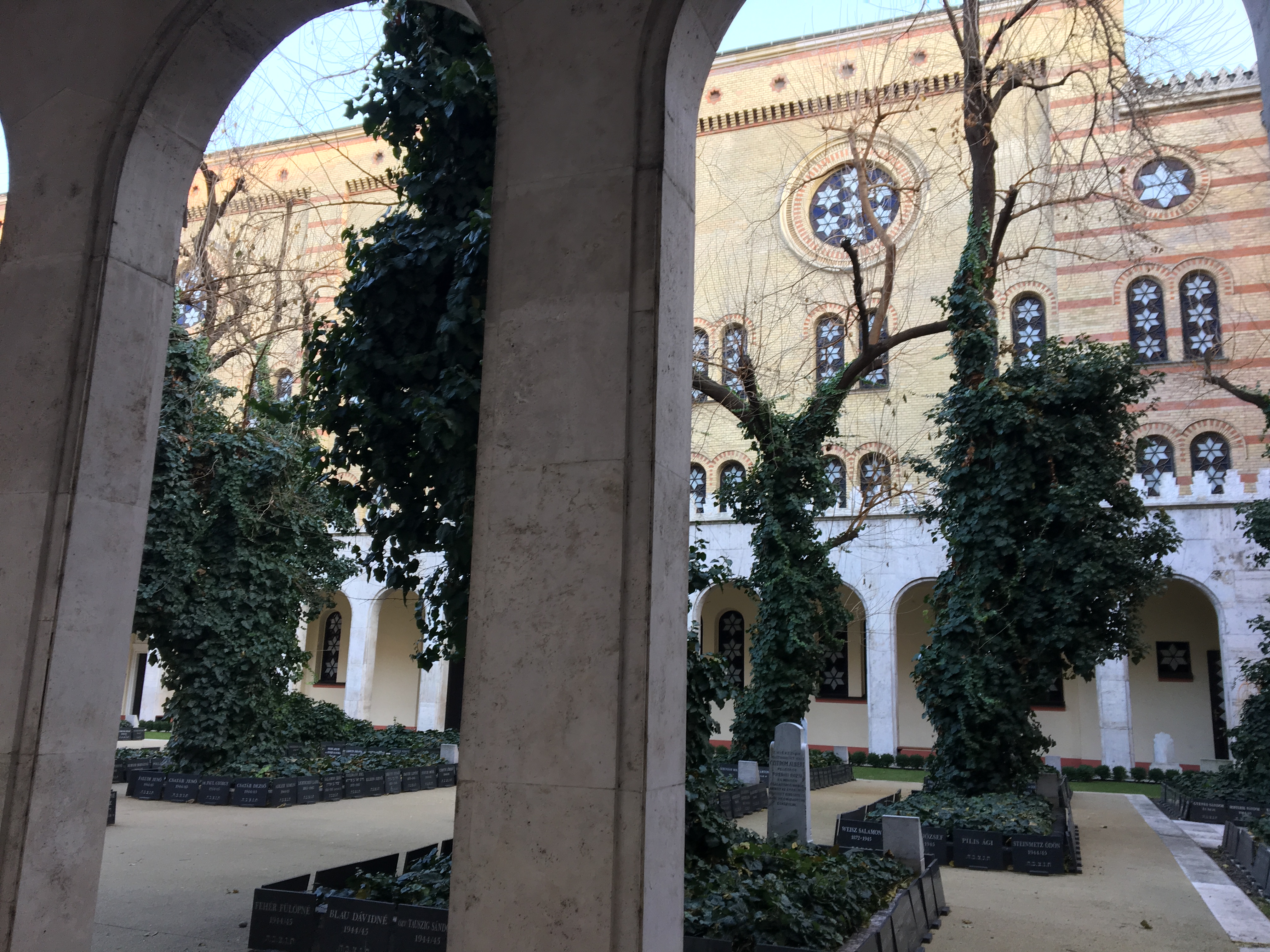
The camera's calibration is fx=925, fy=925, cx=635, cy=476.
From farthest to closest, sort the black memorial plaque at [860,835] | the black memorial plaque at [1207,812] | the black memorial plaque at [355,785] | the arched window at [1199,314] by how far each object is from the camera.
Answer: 1. the arched window at [1199,314]
2. the black memorial plaque at [355,785]
3. the black memorial plaque at [1207,812]
4. the black memorial plaque at [860,835]

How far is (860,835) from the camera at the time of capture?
9562mm

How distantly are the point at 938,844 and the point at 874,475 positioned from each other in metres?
9.01

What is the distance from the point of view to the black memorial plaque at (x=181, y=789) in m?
13.9

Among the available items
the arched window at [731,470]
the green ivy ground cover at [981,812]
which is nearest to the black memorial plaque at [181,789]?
the green ivy ground cover at [981,812]

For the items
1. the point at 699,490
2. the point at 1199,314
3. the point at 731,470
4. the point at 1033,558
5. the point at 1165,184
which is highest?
the point at 1165,184

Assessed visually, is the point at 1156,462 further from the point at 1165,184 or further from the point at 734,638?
the point at 734,638

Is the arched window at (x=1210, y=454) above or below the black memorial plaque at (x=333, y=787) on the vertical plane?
above

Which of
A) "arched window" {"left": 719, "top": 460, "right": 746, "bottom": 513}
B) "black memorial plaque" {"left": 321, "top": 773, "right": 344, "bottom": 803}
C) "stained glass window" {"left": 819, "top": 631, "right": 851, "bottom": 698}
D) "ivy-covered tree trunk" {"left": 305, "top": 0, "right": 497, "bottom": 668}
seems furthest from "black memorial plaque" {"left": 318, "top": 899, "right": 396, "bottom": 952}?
"stained glass window" {"left": 819, "top": 631, "right": 851, "bottom": 698}

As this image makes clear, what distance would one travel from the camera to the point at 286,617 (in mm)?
15930

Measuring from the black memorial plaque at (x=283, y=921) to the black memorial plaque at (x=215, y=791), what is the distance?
8.79 meters

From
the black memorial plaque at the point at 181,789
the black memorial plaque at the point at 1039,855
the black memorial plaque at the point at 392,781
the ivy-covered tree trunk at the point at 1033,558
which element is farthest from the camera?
the black memorial plaque at the point at 392,781

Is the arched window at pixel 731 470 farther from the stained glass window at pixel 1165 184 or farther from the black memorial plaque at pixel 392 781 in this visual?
the stained glass window at pixel 1165 184

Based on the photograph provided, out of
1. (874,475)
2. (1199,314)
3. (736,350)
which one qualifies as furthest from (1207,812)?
(1199,314)

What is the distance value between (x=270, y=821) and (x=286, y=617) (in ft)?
14.4
